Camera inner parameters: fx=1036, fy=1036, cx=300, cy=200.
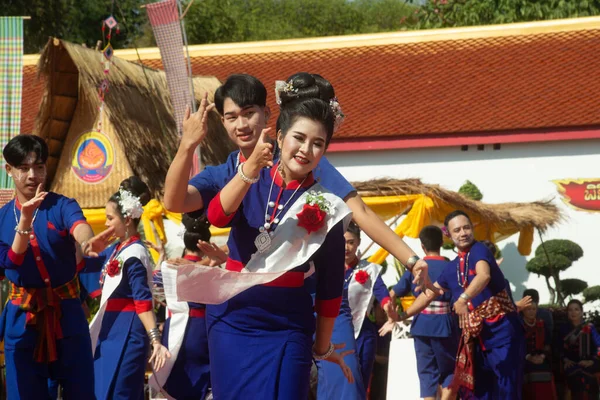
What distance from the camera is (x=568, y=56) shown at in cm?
2100

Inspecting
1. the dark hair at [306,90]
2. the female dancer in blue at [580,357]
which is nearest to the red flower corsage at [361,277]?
the female dancer in blue at [580,357]

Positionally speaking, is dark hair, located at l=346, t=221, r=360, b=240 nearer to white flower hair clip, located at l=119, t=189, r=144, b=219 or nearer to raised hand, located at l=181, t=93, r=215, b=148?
white flower hair clip, located at l=119, t=189, r=144, b=219

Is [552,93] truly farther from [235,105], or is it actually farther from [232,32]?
[232,32]

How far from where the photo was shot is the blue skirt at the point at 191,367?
6824 millimetres

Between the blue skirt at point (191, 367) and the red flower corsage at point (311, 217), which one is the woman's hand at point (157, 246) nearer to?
the blue skirt at point (191, 367)

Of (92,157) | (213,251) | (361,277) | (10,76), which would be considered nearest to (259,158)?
(213,251)

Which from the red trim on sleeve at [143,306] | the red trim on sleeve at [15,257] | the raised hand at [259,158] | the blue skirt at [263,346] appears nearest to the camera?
the raised hand at [259,158]

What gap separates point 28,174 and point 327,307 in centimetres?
234

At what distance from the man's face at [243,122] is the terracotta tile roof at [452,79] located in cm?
1498

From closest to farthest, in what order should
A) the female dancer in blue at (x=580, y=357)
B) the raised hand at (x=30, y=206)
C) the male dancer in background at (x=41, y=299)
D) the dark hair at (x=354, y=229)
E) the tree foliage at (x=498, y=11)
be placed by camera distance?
the raised hand at (x=30, y=206) < the male dancer in background at (x=41, y=299) < the dark hair at (x=354, y=229) < the female dancer in blue at (x=580, y=357) < the tree foliage at (x=498, y=11)

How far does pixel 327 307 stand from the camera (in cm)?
451

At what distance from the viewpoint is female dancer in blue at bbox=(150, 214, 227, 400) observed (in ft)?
22.4

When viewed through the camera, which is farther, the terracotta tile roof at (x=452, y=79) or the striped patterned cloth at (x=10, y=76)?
the terracotta tile roof at (x=452, y=79)

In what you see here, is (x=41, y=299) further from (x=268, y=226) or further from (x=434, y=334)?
(x=434, y=334)
